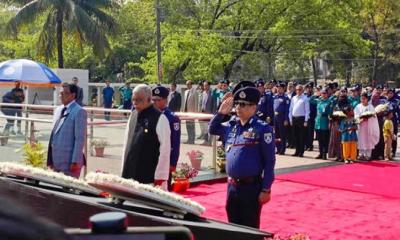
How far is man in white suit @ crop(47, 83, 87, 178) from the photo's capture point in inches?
220

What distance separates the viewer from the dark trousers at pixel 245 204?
433 centimetres

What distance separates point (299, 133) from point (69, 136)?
8.41m

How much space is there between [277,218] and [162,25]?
1045 inches

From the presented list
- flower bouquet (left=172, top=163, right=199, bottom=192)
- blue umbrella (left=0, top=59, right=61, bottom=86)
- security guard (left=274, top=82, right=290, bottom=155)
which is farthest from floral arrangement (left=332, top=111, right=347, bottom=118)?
blue umbrella (left=0, top=59, right=61, bottom=86)

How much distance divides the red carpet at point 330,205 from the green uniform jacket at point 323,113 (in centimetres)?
198

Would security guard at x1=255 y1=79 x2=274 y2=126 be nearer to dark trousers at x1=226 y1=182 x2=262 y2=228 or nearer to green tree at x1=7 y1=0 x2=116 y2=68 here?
dark trousers at x1=226 y1=182 x2=262 y2=228

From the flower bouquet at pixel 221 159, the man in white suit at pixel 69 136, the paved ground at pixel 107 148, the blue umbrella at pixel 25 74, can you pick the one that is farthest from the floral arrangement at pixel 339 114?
the man in white suit at pixel 69 136

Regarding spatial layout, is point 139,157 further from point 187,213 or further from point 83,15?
point 83,15

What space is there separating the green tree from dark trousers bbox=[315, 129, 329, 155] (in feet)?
60.6

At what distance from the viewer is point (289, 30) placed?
30.0 m

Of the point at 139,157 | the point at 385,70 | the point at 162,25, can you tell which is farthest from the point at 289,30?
the point at 139,157

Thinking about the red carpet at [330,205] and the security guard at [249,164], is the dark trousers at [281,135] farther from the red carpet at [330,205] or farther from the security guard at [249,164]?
the security guard at [249,164]

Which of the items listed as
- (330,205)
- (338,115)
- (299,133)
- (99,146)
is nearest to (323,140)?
(299,133)

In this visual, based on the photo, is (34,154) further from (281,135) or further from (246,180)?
(281,135)
